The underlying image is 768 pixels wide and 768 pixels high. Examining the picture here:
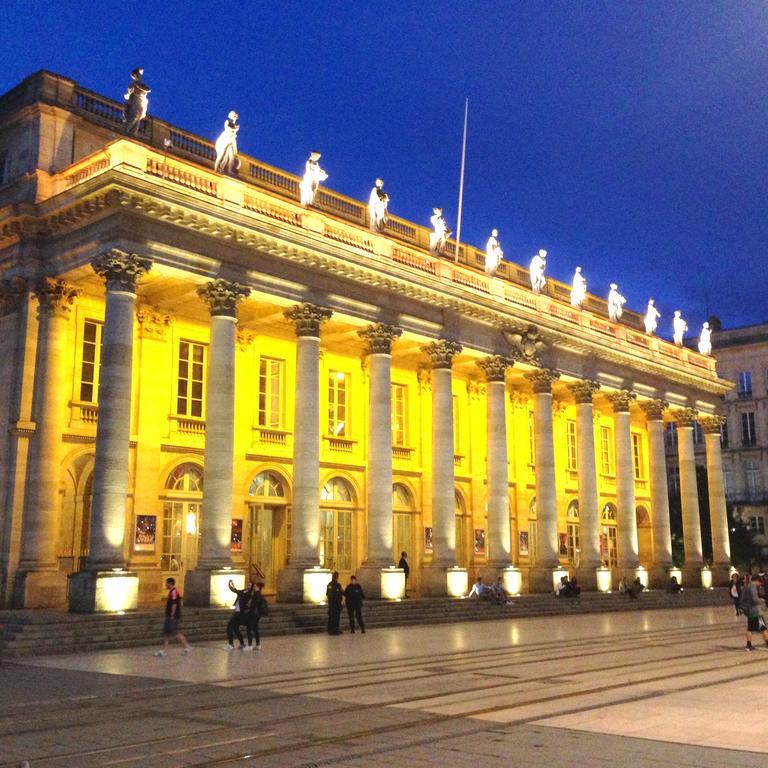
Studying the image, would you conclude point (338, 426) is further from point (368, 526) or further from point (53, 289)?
point (53, 289)

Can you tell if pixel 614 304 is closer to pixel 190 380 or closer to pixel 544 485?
pixel 544 485

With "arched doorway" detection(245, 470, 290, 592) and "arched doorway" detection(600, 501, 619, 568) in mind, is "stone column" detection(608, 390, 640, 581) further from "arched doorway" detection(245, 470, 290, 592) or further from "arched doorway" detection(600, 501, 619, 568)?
"arched doorway" detection(245, 470, 290, 592)

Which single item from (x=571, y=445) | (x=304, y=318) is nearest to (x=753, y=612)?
(x=304, y=318)

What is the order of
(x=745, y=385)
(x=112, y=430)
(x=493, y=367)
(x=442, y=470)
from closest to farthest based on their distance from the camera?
(x=112, y=430)
(x=442, y=470)
(x=493, y=367)
(x=745, y=385)

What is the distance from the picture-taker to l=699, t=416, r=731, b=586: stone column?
44.4 metres

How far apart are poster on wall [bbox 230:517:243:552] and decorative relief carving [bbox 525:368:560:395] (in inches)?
519

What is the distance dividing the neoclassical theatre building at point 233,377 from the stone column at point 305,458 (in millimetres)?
59

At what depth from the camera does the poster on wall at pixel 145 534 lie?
82.2ft

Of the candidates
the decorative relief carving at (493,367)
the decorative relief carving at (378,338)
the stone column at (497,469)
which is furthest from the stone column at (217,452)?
the stone column at (497,469)

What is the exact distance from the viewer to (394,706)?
1079 cm

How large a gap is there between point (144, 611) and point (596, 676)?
11.9 metres

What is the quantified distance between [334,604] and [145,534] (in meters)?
6.55

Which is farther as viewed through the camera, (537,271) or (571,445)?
(571,445)

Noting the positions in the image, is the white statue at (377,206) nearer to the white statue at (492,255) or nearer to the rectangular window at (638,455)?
the white statue at (492,255)
